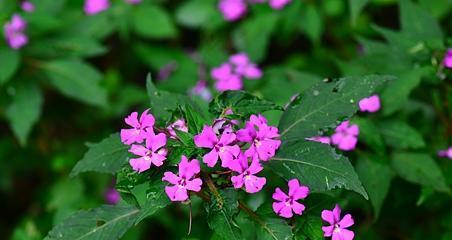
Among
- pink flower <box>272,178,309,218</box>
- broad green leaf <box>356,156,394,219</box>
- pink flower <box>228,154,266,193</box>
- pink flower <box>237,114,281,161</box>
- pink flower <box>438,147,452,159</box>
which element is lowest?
pink flower <box>438,147,452,159</box>

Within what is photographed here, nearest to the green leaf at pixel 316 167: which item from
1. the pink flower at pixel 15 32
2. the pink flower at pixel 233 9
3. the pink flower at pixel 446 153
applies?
the pink flower at pixel 446 153

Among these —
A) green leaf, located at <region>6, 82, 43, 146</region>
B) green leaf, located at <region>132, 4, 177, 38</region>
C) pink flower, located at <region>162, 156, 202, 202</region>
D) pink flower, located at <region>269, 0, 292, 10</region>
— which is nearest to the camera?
pink flower, located at <region>162, 156, 202, 202</region>

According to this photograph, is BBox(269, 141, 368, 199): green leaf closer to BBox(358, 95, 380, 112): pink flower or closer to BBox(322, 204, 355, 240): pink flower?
BBox(322, 204, 355, 240): pink flower

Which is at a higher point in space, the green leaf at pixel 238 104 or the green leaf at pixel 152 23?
the green leaf at pixel 238 104

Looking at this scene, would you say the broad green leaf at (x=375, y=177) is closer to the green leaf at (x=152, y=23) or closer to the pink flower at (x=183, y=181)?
the pink flower at (x=183, y=181)

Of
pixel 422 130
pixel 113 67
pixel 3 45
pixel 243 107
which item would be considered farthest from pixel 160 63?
pixel 243 107

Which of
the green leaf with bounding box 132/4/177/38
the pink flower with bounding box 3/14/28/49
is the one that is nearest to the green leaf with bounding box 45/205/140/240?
the pink flower with bounding box 3/14/28/49

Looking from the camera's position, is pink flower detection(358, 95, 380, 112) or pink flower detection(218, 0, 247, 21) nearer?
pink flower detection(358, 95, 380, 112)

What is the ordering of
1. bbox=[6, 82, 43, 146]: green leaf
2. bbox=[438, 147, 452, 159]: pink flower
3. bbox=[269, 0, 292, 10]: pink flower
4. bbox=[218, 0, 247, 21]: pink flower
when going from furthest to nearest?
bbox=[218, 0, 247, 21]: pink flower
bbox=[269, 0, 292, 10]: pink flower
bbox=[6, 82, 43, 146]: green leaf
bbox=[438, 147, 452, 159]: pink flower
